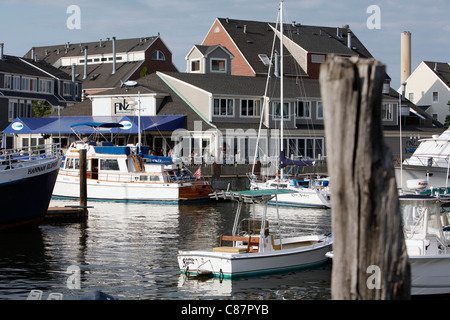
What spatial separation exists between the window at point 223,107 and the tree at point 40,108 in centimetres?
2813

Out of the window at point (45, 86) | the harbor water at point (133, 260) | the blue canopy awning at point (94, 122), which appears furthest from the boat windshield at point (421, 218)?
the window at point (45, 86)

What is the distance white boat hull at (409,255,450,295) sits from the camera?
55.8 ft

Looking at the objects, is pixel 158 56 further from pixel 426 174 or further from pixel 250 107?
pixel 426 174

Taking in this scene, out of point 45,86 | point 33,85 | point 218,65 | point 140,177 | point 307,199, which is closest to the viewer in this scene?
point 307,199

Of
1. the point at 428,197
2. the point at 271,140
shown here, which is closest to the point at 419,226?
the point at 428,197

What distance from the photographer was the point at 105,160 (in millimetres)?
44562

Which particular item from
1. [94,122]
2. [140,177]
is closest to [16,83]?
[94,122]

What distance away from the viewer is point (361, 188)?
6.27 meters

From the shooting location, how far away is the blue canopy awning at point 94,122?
56.7 m

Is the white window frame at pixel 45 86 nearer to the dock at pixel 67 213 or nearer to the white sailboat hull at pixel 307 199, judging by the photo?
the white sailboat hull at pixel 307 199

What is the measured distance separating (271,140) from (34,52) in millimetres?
68753

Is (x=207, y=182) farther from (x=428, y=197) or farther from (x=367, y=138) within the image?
(x=367, y=138)

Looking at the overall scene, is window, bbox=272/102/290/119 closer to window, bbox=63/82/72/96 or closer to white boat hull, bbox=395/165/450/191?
white boat hull, bbox=395/165/450/191

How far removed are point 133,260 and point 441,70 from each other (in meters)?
73.1
